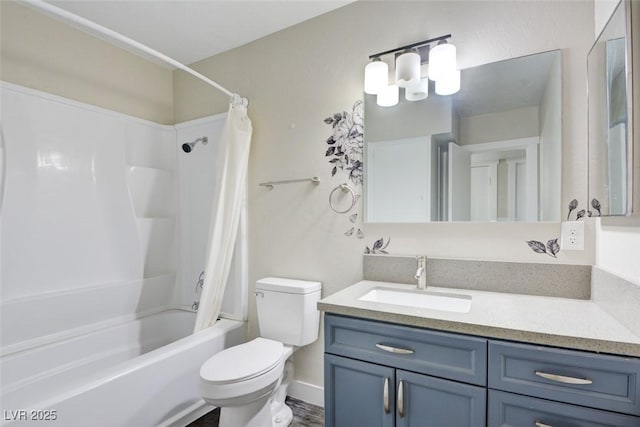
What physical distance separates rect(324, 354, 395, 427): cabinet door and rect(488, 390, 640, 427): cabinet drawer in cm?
34

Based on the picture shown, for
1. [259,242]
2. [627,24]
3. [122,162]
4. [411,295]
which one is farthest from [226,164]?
[627,24]

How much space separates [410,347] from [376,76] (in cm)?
136

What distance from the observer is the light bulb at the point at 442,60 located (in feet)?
5.01

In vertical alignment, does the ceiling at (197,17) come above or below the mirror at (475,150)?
above

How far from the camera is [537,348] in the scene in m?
0.96

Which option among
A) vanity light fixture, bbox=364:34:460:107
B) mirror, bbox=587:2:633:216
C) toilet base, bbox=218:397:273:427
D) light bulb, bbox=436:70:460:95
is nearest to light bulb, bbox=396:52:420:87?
vanity light fixture, bbox=364:34:460:107

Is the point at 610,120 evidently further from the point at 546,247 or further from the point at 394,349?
the point at 394,349

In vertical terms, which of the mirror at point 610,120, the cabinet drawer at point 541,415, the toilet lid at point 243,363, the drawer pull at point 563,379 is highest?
the mirror at point 610,120

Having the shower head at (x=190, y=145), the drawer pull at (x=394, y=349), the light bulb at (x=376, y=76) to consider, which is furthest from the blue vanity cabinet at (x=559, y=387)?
the shower head at (x=190, y=145)

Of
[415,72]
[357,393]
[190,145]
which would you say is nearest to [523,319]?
[357,393]

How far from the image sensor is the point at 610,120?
109 centimetres

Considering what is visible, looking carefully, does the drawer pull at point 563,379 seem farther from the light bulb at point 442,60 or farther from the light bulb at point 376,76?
the light bulb at point 376,76

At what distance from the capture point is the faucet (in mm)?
1511

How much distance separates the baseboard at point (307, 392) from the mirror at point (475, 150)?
3.79 ft
